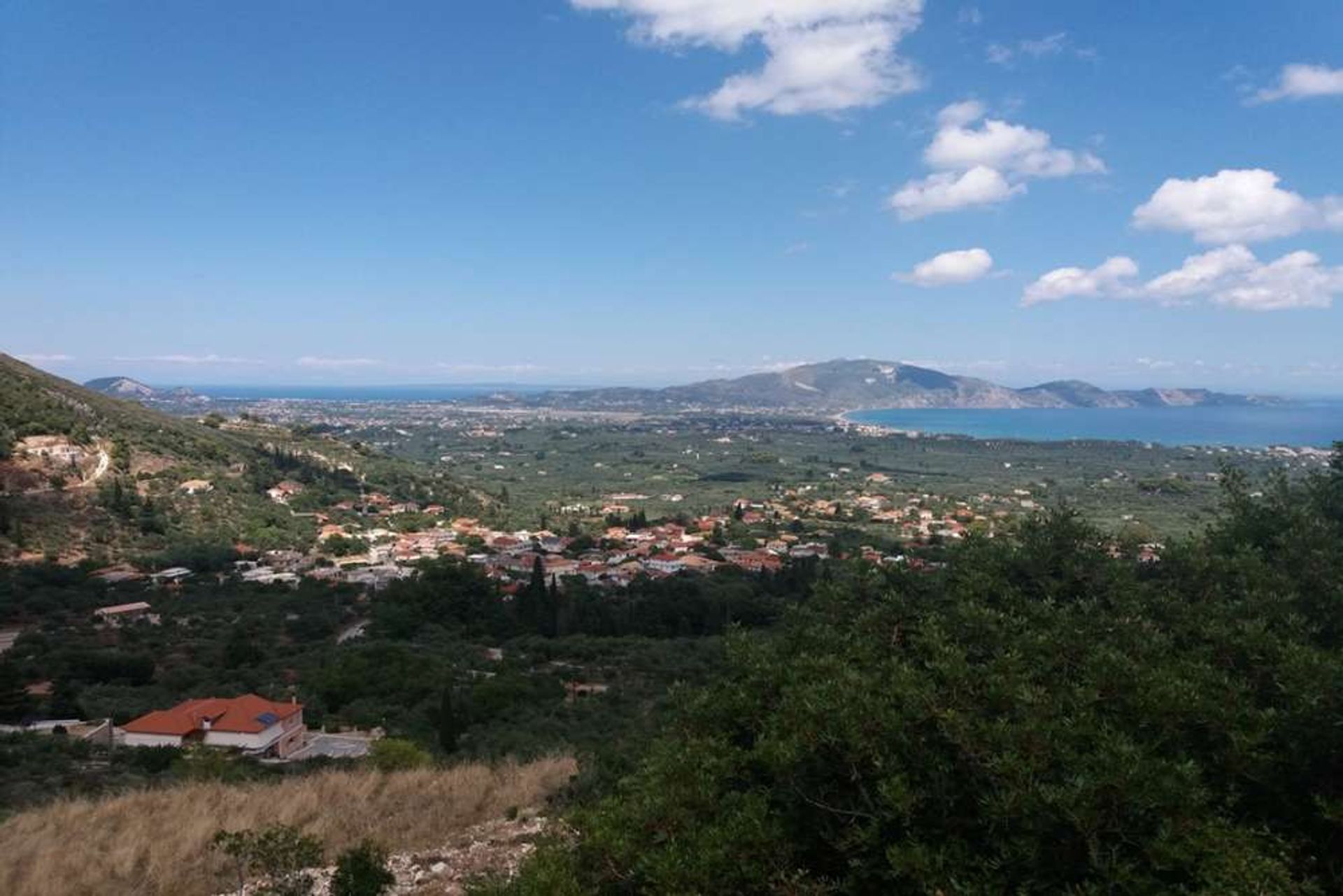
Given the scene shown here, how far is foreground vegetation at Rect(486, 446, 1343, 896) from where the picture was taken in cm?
371

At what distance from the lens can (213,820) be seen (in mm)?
7891

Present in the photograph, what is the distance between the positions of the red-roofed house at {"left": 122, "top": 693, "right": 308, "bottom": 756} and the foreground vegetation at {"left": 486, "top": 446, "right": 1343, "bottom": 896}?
12.0 m

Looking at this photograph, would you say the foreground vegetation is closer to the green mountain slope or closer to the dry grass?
the dry grass

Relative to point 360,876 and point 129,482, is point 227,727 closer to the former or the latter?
point 360,876

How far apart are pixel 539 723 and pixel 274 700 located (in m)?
7.08

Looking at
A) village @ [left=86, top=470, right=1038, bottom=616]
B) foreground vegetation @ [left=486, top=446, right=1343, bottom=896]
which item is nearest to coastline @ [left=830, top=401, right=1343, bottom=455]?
village @ [left=86, top=470, right=1038, bottom=616]

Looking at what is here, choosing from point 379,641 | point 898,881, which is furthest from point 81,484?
point 898,881

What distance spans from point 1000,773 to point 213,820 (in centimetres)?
762

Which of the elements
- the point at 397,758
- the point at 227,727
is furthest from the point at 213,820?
the point at 227,727

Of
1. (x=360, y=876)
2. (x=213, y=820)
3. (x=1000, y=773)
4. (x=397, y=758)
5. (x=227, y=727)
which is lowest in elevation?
(x=227, y=727)

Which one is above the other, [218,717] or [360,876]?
[360,876]

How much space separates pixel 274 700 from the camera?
18219 mm

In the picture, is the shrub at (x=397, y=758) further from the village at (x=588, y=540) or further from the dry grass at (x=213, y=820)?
the village at (x=588, y=540)

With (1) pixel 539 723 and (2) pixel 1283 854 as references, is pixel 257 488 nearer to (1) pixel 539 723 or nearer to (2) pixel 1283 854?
(1) pixel 539 723
